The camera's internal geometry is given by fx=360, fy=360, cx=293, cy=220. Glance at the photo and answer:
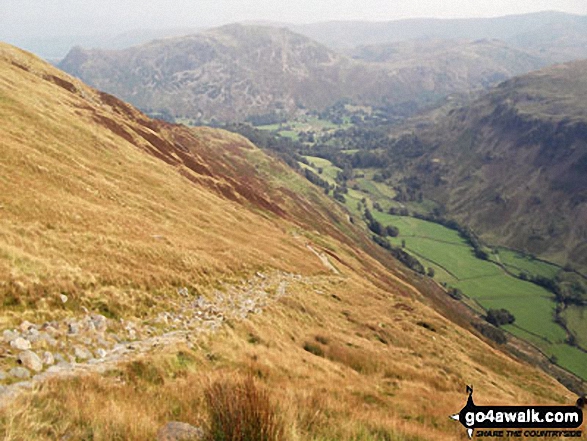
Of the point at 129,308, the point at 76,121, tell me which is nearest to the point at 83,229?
Result: the point at 129,308

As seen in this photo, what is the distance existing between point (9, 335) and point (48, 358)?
1624mm

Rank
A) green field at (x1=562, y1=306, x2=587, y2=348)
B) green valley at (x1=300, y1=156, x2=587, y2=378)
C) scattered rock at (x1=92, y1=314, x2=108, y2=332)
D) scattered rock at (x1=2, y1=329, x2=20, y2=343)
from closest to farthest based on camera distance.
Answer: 1. scattered rock at (x1=2, y1=329, x2=20, y2=343)
2. scattered rock at (x1=92, y1=314, x2=108, y2=332)
3. green valley at (x1=300, y1=156, x2=587, y2=378)
4. green field at (x1=562, y1=306, x2=587, y2=348)

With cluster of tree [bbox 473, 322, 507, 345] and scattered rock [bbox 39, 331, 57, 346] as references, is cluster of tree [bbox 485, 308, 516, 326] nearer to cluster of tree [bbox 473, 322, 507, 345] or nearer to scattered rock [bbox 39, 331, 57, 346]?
cluster of tree [bbox 473, 322, 507, 345]

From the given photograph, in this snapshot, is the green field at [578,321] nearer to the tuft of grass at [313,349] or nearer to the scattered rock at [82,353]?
the tuft of grass at [313,349]

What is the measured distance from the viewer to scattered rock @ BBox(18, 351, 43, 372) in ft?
34.9

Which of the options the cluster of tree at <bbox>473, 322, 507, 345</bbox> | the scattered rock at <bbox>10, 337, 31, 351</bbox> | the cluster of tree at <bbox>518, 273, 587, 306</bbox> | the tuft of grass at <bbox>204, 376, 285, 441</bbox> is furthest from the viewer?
the cluster of tree at <bbox>518, 273, 587, 306</bbox>

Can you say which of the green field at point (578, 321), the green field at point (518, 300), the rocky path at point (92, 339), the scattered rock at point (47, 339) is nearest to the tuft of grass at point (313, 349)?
the rocky path at point (92, 339)

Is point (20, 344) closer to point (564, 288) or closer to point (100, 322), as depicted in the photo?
point (100, 322)

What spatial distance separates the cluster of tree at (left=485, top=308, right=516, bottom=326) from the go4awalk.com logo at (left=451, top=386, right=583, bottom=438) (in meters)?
149

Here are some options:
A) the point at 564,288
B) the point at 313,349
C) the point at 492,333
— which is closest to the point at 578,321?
the point at 564,288

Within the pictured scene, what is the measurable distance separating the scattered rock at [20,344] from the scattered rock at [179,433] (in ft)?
23.8

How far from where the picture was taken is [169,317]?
19234 mm

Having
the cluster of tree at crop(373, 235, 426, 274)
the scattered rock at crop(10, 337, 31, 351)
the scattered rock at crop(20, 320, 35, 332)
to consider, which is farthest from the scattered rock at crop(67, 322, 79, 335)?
the cluster of tree at crop(373, 235, 426, 274)

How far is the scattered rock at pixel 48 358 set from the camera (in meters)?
11.3
